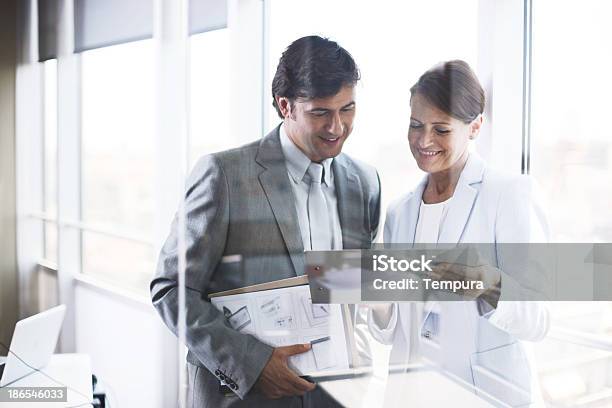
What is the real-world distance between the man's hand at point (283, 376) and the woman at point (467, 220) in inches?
10.6

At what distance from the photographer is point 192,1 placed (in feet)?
4.44

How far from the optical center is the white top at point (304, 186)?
125 centimetres

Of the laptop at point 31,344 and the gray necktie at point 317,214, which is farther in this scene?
the laptop at point 31,344

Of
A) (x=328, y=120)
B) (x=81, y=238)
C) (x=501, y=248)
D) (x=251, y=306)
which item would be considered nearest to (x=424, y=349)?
(x=501, y=248)

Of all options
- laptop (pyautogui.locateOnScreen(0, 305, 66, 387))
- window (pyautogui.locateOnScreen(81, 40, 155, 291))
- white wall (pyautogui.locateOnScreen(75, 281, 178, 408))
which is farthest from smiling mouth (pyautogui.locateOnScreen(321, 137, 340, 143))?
laptop (pyautogui.locateOnScreen(0, 305, 66, 387))

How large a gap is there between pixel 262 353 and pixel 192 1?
0.84 metres

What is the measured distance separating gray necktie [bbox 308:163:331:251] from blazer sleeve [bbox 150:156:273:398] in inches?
7.7

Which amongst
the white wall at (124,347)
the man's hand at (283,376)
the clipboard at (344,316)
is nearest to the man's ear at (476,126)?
the clipboard at (344,316)

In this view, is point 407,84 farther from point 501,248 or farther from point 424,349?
point 424,349

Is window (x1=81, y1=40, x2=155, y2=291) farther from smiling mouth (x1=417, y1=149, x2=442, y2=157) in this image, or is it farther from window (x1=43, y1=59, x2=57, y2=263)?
smiling mouth (x1=417, y1=149, x2=442, y2=157)

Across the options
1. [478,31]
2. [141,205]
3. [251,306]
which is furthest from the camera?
[141,205]

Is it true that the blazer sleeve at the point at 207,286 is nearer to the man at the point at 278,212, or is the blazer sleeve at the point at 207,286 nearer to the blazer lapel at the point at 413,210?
the man at the point at 278,212

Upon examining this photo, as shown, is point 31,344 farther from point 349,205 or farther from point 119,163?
point 349,205

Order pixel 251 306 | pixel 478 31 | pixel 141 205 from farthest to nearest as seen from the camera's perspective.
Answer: pixel 141 205, pixel 251 306, pixel 478 31
